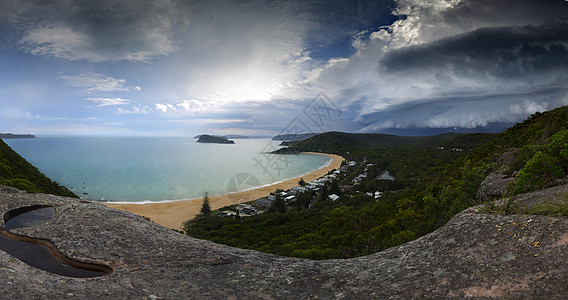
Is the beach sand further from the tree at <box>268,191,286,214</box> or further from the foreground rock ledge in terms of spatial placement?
the foreground rock ledge

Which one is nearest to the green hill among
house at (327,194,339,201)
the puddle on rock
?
the puddle on rock

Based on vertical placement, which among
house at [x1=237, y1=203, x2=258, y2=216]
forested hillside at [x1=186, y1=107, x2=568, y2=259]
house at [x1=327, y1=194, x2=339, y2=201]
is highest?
forested hillside at [x1=186, y1=107, x2=568, y2=259]

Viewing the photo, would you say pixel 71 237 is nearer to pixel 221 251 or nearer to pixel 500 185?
pixel 221 251

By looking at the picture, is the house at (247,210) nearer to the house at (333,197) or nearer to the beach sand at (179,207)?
the beach sand at (179,207)

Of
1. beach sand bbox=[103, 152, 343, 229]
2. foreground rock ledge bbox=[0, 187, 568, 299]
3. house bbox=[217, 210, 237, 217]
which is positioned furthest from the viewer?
house bbox=[217, 210, 237, 217]

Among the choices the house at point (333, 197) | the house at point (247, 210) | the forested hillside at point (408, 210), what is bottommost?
Result: the house at point (247, 210)

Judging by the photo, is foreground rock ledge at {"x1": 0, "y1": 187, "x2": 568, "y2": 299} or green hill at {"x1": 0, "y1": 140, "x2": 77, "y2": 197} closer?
foreground rock ledge at {"x1": 0, "y1": 187, "x2": 568, "y2": 299}

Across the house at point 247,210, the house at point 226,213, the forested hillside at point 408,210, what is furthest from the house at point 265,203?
the house at point 226,213

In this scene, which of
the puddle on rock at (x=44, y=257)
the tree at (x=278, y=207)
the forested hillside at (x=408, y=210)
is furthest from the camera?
the tree at (x=278, y=207)

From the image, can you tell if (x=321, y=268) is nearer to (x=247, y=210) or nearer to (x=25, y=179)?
(x=25, y=179)
